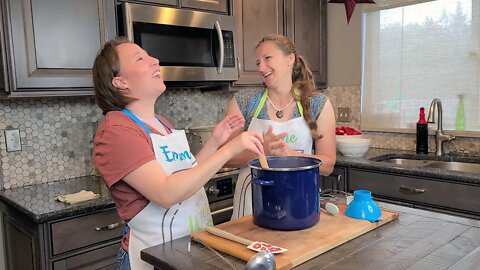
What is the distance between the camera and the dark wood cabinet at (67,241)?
1.75 meters

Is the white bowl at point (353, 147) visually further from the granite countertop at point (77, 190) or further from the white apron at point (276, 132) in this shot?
the white apron at point (276, 132)

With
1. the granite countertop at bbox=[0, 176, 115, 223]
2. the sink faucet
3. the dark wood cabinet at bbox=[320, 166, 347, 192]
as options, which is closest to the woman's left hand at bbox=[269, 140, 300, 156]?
the granite countertop at bbox=[0, 176, 115, 223]

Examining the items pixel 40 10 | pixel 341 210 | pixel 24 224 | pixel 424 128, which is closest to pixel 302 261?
pixel 341 210

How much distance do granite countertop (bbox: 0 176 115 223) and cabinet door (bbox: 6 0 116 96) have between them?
495 mm

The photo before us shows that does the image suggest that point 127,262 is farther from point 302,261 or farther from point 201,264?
point 302,261

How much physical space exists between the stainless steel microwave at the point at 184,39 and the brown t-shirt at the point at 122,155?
1.05m

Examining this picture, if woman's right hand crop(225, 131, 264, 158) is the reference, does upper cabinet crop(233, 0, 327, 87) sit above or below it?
above

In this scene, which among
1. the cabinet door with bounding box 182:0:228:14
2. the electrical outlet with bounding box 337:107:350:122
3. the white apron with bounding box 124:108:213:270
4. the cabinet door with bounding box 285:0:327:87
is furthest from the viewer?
the electrical outlet with bounding box 337:107:350:122

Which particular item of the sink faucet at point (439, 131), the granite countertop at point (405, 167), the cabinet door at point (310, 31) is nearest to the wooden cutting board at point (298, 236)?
the granite countertop at point (405, 167)

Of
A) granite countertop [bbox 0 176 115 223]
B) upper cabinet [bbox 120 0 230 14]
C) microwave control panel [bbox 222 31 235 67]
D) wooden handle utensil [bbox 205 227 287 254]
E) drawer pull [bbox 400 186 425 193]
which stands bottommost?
drawer pull [bbox 400 186 425 193]

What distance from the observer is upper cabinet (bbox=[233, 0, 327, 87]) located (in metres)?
2.73

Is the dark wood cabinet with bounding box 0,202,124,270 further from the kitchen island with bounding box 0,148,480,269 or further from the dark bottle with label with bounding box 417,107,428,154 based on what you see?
the dark bottle with label with bounding box 417,107,428,154

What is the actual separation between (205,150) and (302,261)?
61cm

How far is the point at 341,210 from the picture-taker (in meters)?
1.31
